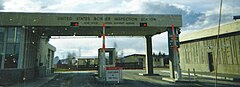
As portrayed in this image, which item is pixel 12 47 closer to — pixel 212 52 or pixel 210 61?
pixel 212 52

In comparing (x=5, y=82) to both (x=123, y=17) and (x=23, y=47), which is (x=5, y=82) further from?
(x=123, y=17)

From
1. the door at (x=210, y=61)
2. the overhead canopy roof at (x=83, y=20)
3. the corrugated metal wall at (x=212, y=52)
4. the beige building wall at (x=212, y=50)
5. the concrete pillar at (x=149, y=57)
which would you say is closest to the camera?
the overhead canopy roof at (x=83, y=20)

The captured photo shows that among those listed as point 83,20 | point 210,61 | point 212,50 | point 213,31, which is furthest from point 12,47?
point 210,61

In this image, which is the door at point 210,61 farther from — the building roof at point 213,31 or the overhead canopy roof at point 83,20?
the overhead canopy roof at point 83,20

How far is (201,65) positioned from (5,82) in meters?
23.2

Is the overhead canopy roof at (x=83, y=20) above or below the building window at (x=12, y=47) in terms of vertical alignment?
above

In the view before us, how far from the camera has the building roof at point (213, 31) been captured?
72.3 ft

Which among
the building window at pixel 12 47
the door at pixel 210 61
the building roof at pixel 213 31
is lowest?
the door at pixel 210 61

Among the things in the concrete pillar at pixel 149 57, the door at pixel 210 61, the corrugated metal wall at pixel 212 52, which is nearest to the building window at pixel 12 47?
the concrete pillar at pixel 149 57

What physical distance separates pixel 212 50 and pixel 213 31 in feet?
7.92

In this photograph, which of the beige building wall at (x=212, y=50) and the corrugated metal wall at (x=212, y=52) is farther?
the corrugated metal wall at (x=212, y=52)

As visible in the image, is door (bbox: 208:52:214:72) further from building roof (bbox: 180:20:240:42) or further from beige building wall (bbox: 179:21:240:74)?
building roof (bbox: 180:20:240:42)

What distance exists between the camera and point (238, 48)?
73.0ft

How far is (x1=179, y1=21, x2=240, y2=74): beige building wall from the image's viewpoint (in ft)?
74.3
